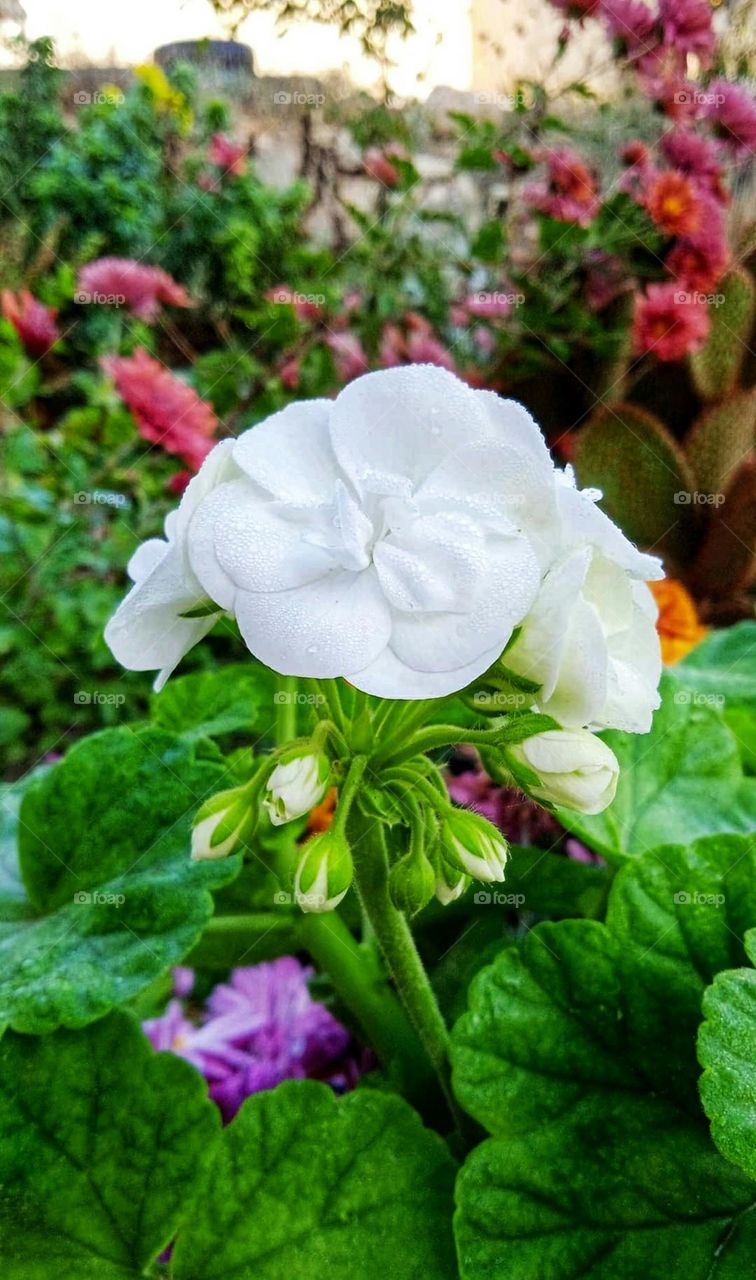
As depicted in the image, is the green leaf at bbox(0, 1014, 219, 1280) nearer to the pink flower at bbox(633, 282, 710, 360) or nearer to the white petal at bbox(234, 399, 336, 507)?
the white petal at bbox(234, 399, 336, 507)

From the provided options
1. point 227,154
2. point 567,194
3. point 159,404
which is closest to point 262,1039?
point 159,404

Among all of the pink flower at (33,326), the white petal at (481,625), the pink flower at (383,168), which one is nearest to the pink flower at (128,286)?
the pink flower at (33,326)

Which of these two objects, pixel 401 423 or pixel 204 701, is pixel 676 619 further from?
pixel 401 423

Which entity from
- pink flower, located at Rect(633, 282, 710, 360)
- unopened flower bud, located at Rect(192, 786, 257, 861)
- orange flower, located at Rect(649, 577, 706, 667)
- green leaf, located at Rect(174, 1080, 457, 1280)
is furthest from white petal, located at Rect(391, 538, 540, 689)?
pink flower, located at Rect(633, 282, 710, 360)

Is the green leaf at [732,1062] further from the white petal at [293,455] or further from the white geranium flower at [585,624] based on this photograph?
the white petal at [293,455]

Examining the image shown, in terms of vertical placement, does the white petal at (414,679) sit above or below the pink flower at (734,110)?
below

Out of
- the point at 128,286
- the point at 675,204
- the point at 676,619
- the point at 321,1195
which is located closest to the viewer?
the point at 321,1195
